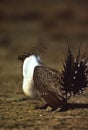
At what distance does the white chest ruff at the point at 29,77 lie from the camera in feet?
27.1

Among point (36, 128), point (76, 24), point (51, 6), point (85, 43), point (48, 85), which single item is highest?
point (51, 6)

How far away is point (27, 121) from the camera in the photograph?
7863 millimetres

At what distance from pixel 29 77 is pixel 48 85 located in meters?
0.36

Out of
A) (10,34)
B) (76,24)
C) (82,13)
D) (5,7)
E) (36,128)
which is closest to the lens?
(36,128)

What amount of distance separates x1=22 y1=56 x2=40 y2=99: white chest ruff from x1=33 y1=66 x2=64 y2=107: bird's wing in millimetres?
78

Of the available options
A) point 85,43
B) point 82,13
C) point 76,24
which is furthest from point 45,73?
point 82,13

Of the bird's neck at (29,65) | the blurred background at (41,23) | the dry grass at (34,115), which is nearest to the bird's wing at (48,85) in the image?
the bird's neck at (29,65)

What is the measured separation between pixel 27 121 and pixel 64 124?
558 millimetres

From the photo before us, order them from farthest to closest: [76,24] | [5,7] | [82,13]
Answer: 1. [5,7]
2. [82,13]
3. [76,24]

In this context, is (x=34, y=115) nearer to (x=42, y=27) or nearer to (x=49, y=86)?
(x=49, y=86)

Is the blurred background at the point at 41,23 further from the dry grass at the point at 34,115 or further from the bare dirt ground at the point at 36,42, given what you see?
the dry grass at the point at 34,115

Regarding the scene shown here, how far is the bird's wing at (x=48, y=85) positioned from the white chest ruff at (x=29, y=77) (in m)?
0.08

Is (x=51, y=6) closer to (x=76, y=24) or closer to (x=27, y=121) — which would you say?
(x=76, y=24)

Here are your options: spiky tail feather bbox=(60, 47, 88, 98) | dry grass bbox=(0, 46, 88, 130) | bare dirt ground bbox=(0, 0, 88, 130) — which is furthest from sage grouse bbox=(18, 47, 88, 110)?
bare dirt ground bbox=(0, 0, 88, 130)
